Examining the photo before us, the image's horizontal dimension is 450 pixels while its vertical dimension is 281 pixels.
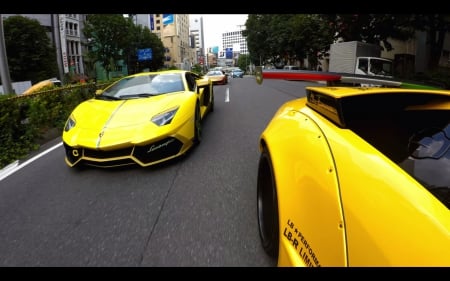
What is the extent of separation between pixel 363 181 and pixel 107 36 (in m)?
34.2

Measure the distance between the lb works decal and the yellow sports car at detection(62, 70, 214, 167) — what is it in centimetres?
234

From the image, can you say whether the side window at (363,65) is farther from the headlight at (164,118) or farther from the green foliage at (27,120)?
the headlight at (164,118)

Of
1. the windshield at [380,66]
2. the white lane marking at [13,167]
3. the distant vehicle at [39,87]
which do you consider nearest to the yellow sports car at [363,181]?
the white lane marking at [13,167]

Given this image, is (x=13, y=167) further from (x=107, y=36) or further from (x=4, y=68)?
(x=107, y=36)

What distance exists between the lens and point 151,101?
423 cm

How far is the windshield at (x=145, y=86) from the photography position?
4652 mm

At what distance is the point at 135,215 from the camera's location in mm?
2664

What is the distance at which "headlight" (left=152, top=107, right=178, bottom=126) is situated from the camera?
3652 mm

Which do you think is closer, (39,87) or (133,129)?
(133,129)

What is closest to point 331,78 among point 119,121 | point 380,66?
point 119,121

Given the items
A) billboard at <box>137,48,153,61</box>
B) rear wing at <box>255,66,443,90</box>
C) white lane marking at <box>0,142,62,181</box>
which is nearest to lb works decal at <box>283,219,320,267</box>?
rear wing at <box>255,66,443,90</box>

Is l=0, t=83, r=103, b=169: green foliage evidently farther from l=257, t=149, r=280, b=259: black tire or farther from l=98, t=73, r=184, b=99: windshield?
l=257, t=149, r=280, b=259: black tire

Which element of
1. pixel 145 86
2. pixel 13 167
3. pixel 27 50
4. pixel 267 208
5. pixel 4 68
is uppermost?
pixel 27 50
